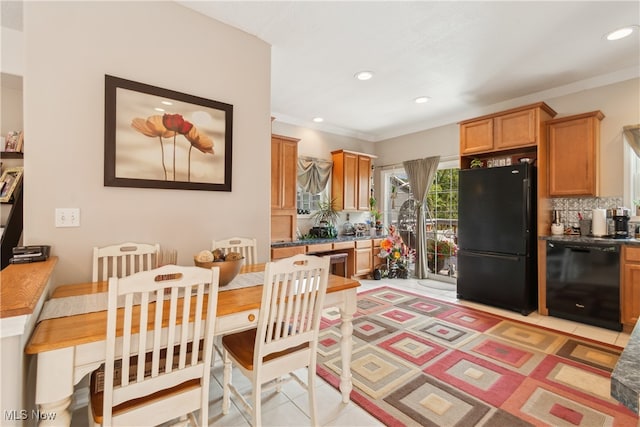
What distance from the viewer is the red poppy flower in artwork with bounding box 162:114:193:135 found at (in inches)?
87.6

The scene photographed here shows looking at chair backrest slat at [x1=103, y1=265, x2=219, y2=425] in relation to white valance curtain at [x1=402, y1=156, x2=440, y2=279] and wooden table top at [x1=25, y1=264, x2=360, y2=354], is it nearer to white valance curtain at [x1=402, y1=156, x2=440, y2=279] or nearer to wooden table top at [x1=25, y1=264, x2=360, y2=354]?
wooden table top at [x1=25, y1=264, x2=360, y2=354]

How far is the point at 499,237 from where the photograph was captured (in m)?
3.74

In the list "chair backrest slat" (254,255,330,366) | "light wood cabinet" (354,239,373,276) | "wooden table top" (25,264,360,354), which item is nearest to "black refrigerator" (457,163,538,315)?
"light wood cabinet" (354,239,373,276)

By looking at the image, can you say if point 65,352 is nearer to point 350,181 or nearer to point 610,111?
point 350,181

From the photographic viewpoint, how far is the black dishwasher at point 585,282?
308 centimetres

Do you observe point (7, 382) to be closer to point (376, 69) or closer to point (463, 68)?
point (376, 69)

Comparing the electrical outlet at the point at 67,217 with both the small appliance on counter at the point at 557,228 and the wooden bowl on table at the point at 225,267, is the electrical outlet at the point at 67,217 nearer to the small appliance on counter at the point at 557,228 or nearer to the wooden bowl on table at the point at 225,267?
the wooden bowl on table at the point at 225,267

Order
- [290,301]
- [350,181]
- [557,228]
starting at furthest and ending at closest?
[350,181], [557,228], [290,301]

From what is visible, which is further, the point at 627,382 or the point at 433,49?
the point at 433,49

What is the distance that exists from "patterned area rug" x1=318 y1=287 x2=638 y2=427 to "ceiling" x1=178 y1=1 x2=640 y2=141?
2.84 meters

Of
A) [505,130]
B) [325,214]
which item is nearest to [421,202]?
[325,214]

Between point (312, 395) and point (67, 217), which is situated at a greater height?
point (67, 217)

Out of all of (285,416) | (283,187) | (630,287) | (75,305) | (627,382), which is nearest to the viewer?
(627,382)

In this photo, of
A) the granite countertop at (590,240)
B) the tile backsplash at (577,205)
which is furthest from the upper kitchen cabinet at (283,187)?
the tile backsplash at (577,205)
